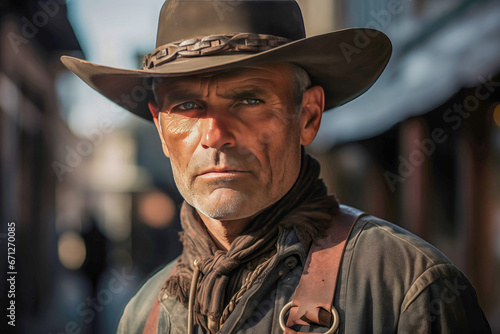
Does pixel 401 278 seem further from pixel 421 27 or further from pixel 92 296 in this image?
pixel 92 296

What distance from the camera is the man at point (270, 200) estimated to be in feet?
4.99

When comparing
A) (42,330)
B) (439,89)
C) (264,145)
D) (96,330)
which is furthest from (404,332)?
(96,330)

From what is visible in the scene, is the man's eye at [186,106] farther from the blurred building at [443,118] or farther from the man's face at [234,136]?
the blurred building at [443,118]

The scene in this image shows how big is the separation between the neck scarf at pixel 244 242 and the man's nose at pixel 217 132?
356 mm

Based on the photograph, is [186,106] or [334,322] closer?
[334,322]

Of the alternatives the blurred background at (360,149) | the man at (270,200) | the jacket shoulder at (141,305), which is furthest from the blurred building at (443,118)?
the jacket shoulder at (141,305)

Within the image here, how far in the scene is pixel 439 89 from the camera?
15.3 feet

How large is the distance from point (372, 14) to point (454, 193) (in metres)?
2.35

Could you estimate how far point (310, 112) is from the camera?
1.91 m

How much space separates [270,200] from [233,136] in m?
0.31

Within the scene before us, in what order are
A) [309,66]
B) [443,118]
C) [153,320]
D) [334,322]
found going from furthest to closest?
[443,118] < [153,320] < [309,66] < [334,322]

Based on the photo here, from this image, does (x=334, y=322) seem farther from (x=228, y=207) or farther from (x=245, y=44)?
(x=245, y=44)
